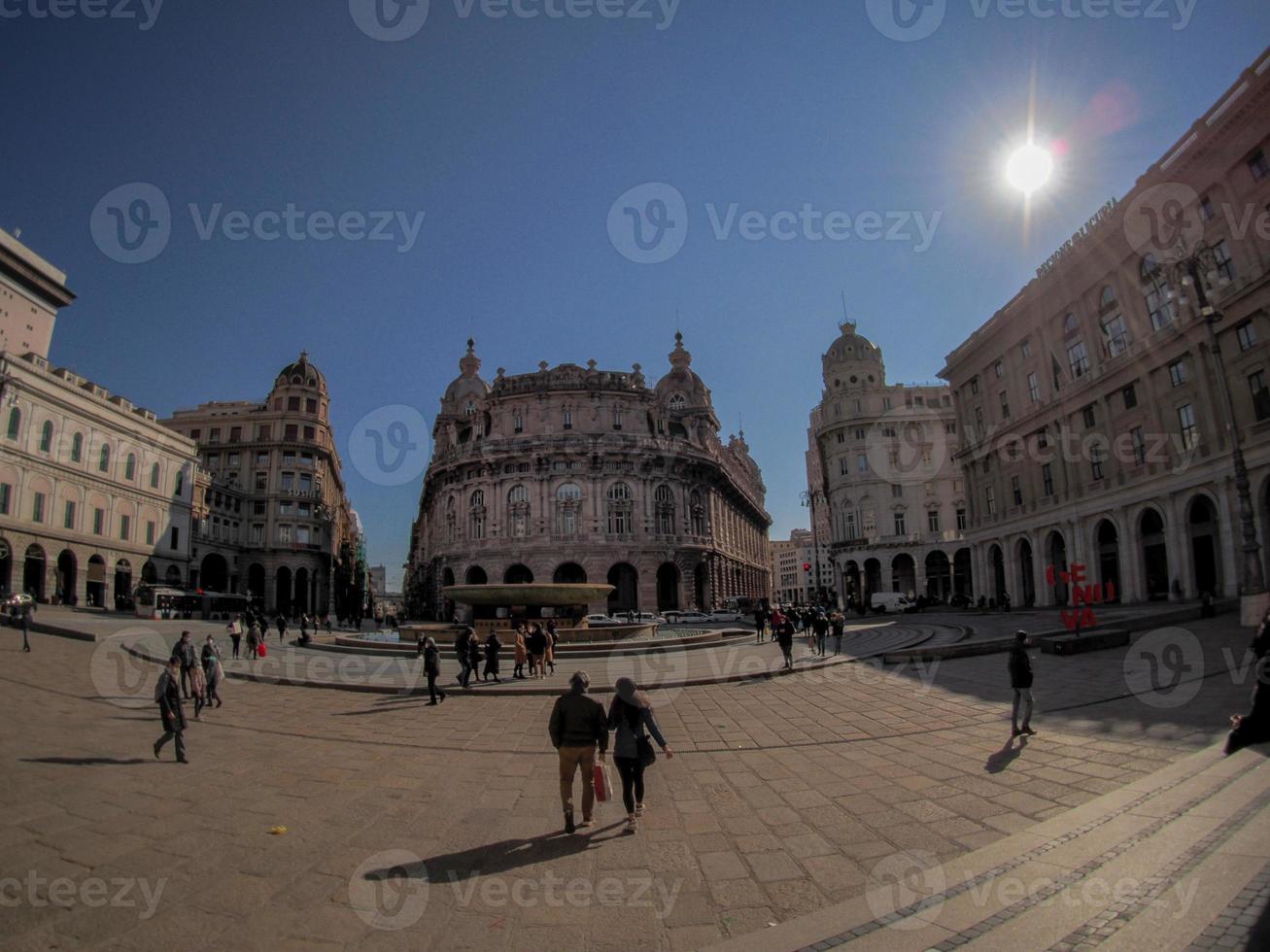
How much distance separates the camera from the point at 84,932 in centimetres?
393

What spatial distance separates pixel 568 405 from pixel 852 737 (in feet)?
160

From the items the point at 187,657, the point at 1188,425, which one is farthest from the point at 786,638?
the point at 1188,425

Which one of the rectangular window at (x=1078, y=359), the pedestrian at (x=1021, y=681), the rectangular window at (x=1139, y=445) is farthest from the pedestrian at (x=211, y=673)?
the rectangular window at (x=1078, y=359)

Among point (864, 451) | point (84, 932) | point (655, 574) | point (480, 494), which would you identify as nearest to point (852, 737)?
point (84, 932)

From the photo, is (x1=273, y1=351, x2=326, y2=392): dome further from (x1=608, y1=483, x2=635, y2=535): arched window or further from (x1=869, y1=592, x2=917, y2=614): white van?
(x1=869, y1=592, x2=917, y2=614): white van

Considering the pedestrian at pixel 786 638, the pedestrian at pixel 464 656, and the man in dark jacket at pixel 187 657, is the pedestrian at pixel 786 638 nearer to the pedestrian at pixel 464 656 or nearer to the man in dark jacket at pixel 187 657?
the pedestrian at pixel 464 656

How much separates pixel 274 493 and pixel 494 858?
70016 mm

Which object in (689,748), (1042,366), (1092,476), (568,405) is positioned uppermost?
(568,405)

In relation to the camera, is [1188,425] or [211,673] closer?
[211,673]

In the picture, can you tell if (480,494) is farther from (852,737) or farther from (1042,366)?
(852,737)

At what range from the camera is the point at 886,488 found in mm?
57406

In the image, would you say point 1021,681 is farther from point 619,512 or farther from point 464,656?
point 619,512

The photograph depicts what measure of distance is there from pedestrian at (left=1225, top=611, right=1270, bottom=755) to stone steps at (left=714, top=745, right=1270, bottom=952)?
54 centimetres

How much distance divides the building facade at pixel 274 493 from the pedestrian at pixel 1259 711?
6983cm
